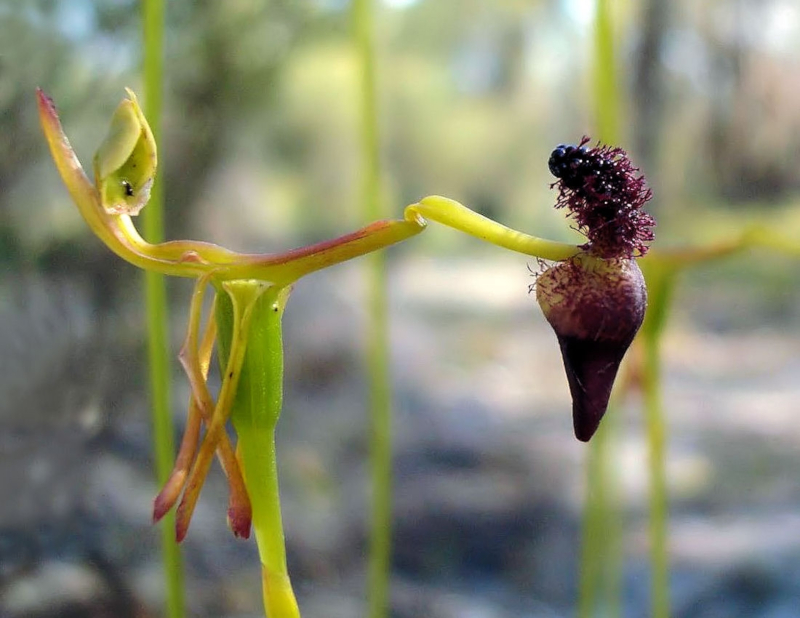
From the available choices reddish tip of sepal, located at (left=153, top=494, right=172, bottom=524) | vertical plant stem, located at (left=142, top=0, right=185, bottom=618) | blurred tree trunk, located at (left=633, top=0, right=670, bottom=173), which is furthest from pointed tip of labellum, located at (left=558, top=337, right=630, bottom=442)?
blurred tree trunk, located at (left=633, top=0, right=670, bottom=173)

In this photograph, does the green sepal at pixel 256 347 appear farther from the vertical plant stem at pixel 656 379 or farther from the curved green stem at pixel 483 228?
the vertical plant stem at pixel 656 379

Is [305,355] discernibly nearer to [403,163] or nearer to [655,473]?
[403,163]

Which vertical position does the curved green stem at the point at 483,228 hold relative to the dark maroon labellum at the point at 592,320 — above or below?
above

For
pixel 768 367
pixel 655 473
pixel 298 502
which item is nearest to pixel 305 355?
pixel 298 502

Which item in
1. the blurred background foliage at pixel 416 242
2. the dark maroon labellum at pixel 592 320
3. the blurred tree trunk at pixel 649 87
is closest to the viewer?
the dark maroon labellum at pixel 592 320

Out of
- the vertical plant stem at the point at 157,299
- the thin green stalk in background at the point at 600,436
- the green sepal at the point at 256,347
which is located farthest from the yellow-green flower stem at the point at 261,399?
the thin green stalk in background at the point at 600,436

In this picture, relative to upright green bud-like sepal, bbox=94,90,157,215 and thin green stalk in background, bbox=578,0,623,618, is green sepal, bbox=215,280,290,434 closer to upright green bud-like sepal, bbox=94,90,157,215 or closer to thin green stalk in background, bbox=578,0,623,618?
upright green bud-like sepal, bbox=94,90,157,215

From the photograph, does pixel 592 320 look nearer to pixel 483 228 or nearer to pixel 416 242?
pixel 483 228
